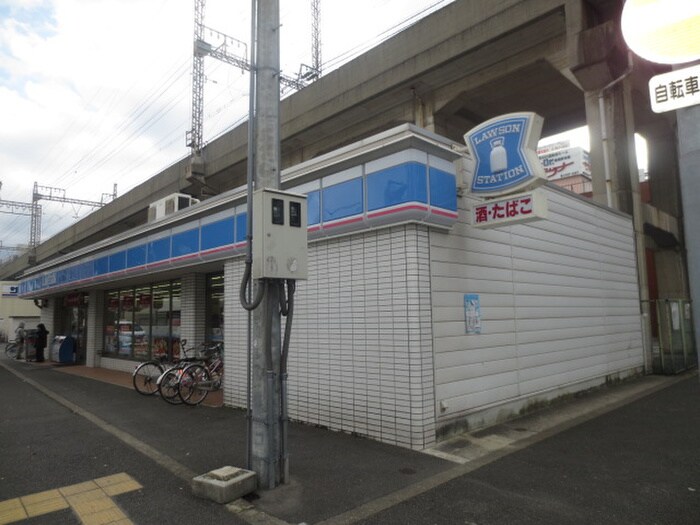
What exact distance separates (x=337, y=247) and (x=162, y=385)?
4750mm

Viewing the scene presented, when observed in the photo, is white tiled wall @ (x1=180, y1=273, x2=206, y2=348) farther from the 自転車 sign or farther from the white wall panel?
the 自転車 sign

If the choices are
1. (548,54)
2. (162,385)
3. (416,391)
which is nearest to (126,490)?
(416,391)

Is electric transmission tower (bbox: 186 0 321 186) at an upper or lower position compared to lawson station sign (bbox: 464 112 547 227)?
upper

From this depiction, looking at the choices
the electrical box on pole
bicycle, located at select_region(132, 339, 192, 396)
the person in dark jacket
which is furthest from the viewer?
the person in dark jacket

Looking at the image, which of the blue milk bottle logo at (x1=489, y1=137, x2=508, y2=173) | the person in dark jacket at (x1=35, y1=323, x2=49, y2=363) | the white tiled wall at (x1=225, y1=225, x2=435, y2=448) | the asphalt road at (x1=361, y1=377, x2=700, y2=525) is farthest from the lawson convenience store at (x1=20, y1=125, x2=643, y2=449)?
the person in dark jacket at (x1=35, y1=323, x2=49, y2=363)

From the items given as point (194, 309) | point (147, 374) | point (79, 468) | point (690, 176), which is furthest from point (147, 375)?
point (690, 176)

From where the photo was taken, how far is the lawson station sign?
247 inches

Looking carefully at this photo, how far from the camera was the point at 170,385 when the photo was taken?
30.8 ft

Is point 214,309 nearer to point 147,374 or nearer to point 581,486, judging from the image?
point 147,374

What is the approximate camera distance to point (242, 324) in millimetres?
9078

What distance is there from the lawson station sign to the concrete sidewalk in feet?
9.96

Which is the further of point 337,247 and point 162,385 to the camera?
point 162,385

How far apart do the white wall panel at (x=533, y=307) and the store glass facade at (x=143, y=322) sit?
8914mm

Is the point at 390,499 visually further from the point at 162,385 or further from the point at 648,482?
the point at 162,385
